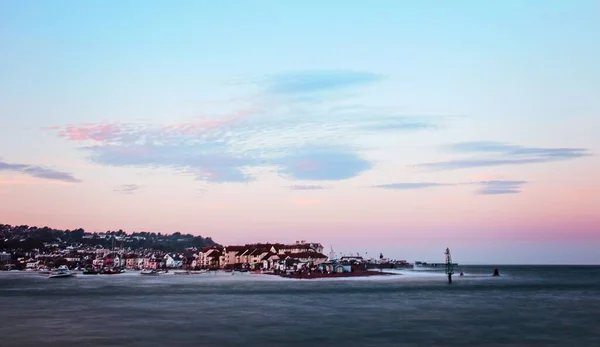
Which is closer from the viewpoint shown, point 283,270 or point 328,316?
point 328,316

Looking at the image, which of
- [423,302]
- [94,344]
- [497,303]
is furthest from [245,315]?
[497,303]

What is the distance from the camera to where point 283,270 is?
568ft

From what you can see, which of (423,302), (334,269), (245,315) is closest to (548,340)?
(245,315)

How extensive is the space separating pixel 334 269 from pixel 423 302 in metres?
104

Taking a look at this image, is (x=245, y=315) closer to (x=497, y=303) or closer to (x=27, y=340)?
(x=27, y=340)

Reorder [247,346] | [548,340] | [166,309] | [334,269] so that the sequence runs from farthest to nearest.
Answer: [334,269], [166,309], [548,340], [247,346]

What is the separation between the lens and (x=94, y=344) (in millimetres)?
33125

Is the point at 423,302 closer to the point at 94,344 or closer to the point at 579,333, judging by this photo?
the point at 579,333

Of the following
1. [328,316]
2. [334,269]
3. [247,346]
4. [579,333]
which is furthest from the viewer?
[334,269]

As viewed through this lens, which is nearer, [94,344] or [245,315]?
[94,344]

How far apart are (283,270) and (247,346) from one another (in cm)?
14146

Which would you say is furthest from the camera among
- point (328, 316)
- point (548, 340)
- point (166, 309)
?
point (166, 309)

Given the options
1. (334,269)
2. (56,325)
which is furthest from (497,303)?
(334,269)

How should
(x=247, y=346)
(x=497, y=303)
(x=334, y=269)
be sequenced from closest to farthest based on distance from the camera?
(x=247, y=346) → (x=497, y=303) → (x=334, y=269)
